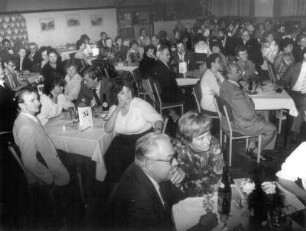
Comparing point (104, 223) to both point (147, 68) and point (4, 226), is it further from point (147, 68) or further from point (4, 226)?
point (147, 68)

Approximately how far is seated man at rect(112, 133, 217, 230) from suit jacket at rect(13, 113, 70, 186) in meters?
1.12

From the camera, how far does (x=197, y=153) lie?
8.00 ft

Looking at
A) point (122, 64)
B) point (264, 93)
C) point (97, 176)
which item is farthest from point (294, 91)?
point (122, 64)

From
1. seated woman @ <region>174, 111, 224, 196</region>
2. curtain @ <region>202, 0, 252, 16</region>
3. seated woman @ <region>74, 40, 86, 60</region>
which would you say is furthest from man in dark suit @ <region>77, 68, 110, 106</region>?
curtain @ <region>202, 0, 252, 16</region>

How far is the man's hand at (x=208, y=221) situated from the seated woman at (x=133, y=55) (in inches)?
224

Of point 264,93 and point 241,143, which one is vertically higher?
point 264,93

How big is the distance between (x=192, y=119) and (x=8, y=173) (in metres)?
1.78

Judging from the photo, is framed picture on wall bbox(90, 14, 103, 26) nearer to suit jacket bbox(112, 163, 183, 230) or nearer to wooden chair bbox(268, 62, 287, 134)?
wooden chair bbox(268, 62, 287, 134)

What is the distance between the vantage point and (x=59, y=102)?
3.99 metres

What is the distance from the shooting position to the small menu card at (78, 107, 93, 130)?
316cm

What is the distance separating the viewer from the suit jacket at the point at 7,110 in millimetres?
3445

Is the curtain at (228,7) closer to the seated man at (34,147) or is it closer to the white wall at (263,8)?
the white wall at (263,8)

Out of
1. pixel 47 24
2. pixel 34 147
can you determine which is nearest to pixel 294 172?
pixel 34 147

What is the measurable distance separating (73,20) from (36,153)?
10017 mm
